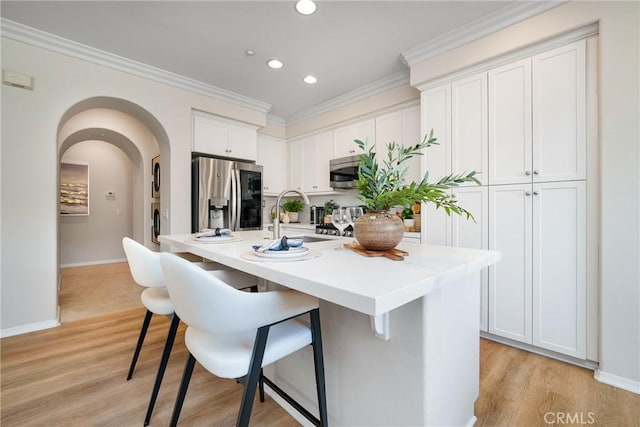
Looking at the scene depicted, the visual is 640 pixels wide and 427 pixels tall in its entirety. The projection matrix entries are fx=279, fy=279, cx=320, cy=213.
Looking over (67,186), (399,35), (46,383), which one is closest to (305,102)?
(399,35)

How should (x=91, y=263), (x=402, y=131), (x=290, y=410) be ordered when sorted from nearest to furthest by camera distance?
1. (x=290, y=410)
2. (x=402, y=131)
3. (x=91, y=263)

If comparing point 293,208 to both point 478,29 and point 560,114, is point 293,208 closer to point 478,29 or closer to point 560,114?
point 478,29

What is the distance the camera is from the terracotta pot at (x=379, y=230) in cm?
120

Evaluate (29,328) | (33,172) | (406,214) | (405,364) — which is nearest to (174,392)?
(405,364)

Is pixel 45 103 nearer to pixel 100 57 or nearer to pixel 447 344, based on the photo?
pixel 100 57

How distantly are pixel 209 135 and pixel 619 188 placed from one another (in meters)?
3.86

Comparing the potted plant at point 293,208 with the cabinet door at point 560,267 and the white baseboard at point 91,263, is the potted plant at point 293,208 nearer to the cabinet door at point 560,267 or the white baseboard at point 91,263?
the cabinet door at point 560,267

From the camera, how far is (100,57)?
2732mm

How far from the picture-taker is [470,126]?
2.39 meters

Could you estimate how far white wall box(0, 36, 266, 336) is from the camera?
2344 millimetres

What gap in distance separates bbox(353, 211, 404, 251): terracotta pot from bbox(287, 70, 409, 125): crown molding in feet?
8.12

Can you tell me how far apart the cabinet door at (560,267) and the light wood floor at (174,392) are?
0.20 m

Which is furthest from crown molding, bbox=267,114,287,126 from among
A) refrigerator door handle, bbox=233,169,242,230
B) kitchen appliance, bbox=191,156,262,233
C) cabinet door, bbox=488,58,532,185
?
cabinet door, bbox=488,58,532,185

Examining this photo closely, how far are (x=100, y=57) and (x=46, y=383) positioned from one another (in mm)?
2807
